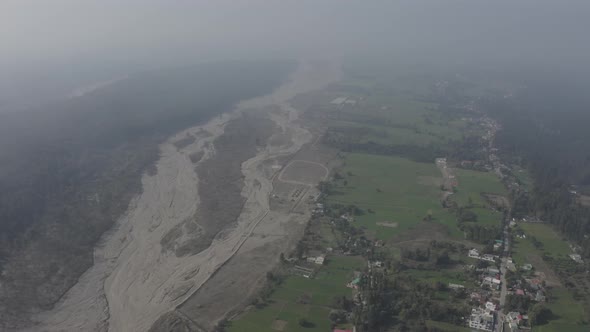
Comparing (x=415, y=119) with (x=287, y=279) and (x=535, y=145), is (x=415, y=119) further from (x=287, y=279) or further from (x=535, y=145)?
(x=287, y=279)

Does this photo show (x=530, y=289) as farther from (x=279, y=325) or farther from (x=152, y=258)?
(x=152, y=258)

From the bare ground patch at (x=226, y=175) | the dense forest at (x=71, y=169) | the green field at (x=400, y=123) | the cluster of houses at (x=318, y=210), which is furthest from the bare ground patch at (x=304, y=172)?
the dense forest at (x=71, y=169)

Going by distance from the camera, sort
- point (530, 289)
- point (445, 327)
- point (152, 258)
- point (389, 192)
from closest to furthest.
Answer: point (445, 327)
point (530, 289)
point (152, 258)
point (389, 192)

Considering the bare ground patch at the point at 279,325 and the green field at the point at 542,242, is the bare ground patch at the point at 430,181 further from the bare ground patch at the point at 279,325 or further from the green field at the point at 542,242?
the bare ground patch at the point at 279,325

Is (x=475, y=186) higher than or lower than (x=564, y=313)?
higher

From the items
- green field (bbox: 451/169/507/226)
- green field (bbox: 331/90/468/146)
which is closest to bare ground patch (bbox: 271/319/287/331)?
green field (bbox: 451/169/507/226)

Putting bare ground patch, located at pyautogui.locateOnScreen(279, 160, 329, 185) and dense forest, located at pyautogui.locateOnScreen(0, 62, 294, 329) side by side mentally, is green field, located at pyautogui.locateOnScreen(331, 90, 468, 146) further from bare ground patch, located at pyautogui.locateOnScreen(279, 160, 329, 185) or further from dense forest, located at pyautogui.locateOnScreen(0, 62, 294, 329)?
dense forest, located at pyautogui.locateOnScreen(0, 62, 294, 329)

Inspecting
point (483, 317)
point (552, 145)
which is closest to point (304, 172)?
point (483, 317)
